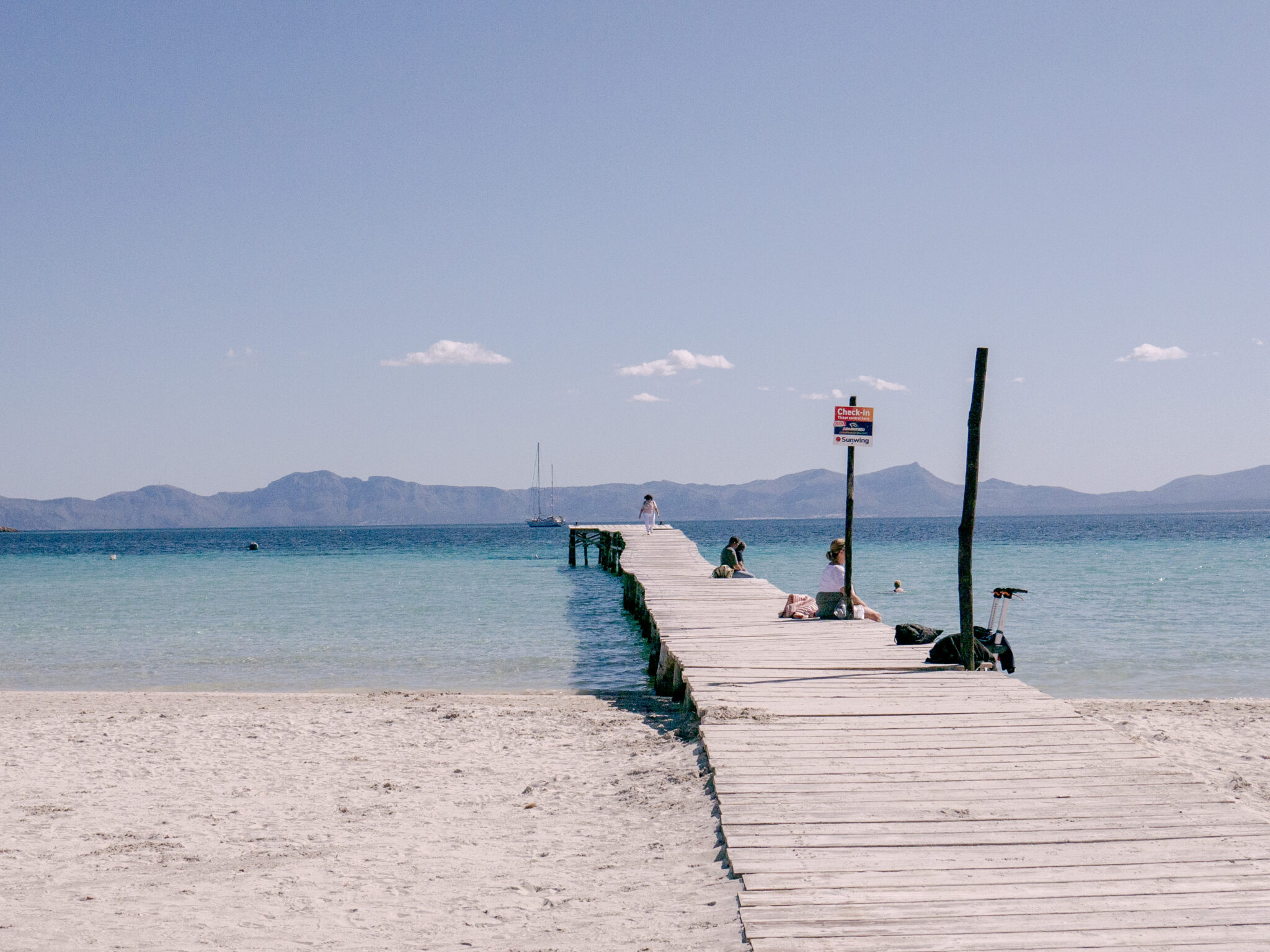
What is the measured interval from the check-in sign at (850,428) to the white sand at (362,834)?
3.29 m

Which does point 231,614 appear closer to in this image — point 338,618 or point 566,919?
point 338,618

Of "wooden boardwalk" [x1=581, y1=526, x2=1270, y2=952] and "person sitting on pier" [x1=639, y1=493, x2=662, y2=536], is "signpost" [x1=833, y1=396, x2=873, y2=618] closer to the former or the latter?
"wooden boardwalk" [x1=581, y1=526, x2=1270, y2=952]

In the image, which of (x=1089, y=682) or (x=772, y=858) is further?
(x=1089, y=682)

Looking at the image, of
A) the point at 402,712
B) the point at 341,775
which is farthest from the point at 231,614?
the point at 341,775

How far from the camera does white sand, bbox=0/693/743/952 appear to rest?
438 centimetres

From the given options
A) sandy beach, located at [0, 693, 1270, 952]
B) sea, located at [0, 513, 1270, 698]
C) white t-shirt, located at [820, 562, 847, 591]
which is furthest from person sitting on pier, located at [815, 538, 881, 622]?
sandy beach, located at [0, 693, 1270, 952]

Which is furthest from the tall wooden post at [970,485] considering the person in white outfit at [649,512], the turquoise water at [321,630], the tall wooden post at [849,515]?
the person in white outfit at [649,512]

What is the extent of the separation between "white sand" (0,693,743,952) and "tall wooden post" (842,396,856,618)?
2779 mm

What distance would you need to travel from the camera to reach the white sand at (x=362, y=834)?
438 centimetres

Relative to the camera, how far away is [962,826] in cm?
463

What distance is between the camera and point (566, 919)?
14.3ft

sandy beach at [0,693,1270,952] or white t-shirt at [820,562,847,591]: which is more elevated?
white t-shirt at [820,562,847,591]

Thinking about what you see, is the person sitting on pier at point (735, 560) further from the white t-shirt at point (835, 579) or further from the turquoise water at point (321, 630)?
the white t-shirt at point (835, 579)

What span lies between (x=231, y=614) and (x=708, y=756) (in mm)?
19662
